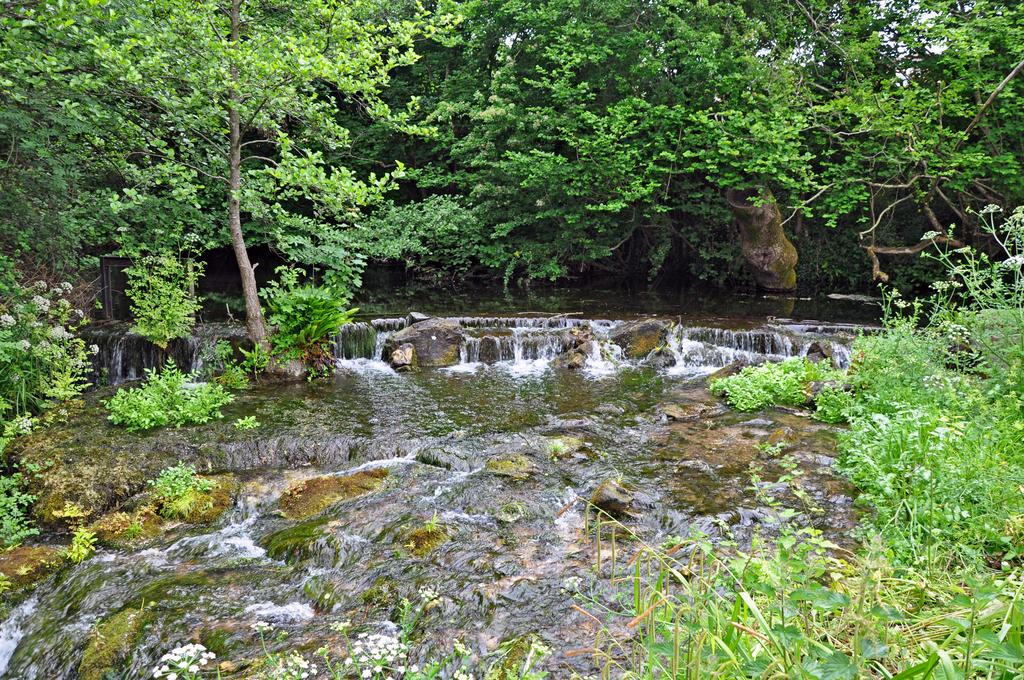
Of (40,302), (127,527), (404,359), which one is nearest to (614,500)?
(127,527)

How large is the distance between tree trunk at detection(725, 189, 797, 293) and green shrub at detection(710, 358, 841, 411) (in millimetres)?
9579

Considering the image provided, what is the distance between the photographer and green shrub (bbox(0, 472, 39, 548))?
471 cm

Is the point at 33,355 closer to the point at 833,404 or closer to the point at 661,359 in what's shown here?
the point at 661,359

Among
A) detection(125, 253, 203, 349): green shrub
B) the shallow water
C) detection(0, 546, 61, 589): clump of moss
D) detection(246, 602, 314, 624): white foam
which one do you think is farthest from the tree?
detection(246, 602, 314, 624): white foam

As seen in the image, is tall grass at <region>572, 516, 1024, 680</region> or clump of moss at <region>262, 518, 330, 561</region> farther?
clump of moss at <region>262, 518, 330, 561</region>

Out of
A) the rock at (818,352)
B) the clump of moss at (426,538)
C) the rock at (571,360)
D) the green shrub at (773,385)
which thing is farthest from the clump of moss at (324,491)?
the rock at (818,352)

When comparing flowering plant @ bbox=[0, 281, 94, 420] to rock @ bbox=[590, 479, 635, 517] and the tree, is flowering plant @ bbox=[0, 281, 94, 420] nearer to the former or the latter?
the tree

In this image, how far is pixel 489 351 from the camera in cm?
1138

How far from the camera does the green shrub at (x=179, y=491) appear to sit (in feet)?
16.9

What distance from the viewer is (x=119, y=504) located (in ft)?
17.3

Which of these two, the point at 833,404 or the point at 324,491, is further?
the point at 833,404

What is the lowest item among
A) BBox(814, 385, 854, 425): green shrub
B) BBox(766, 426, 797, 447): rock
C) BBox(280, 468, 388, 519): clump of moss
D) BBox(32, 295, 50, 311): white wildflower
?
BBox(280, 468, 388, 519): clump of moss

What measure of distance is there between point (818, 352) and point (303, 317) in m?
8.94

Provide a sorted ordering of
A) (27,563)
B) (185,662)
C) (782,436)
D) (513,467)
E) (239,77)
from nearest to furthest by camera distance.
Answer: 1. (185,662)
2. (27,563)
3. (513,467)
4. (782,436)
5. (239,77)
